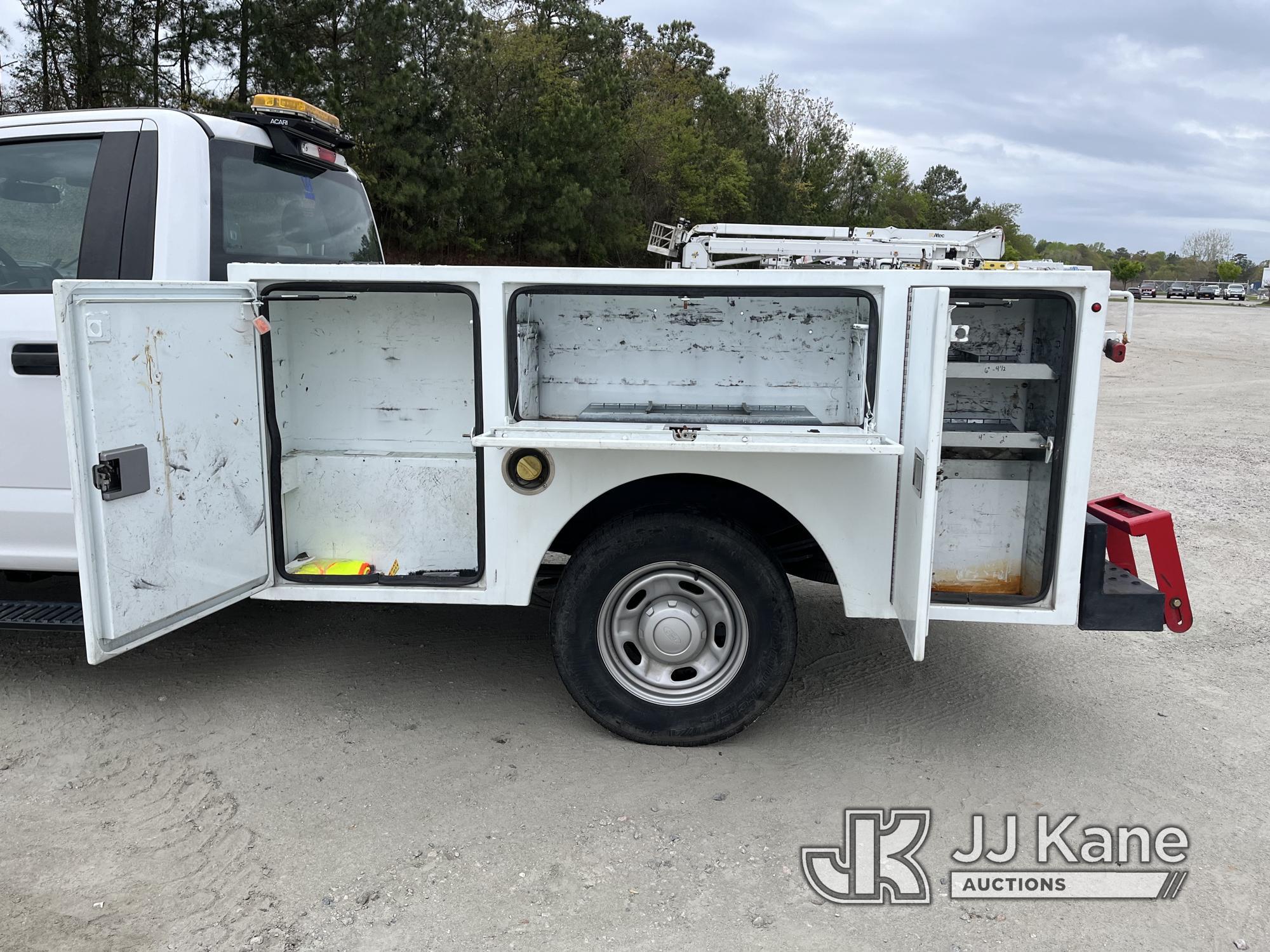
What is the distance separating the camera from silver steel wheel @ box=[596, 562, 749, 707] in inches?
142

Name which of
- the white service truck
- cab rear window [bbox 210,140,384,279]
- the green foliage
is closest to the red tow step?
the white service truck

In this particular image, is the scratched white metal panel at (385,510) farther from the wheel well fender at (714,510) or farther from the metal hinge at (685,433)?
the metal hinge at (685,433)

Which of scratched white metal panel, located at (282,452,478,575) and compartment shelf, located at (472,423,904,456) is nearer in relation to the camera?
compartment shelf, located at (472,423,904,456)

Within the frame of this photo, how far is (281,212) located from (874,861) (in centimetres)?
350

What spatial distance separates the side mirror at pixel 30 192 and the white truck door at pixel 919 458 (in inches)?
131

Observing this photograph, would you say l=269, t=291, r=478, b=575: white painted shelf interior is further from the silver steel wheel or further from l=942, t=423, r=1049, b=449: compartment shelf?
l=942, t=423, r=1049, b=449: compartment shelf

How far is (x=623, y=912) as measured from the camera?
2777 millimetres

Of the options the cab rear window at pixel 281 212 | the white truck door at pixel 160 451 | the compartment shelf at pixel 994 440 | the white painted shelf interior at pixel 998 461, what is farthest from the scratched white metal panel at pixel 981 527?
the cab rear window at pixel 281 212

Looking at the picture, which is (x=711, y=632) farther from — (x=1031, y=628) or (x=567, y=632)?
(x=1031, y=628)

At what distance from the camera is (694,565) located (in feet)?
11.6

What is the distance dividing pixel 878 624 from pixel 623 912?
108 inches

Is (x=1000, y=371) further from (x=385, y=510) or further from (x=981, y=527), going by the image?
(x=385, y=510)

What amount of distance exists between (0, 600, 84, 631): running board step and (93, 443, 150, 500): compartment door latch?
78cm

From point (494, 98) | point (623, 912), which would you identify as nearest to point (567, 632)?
point (623, 912)
